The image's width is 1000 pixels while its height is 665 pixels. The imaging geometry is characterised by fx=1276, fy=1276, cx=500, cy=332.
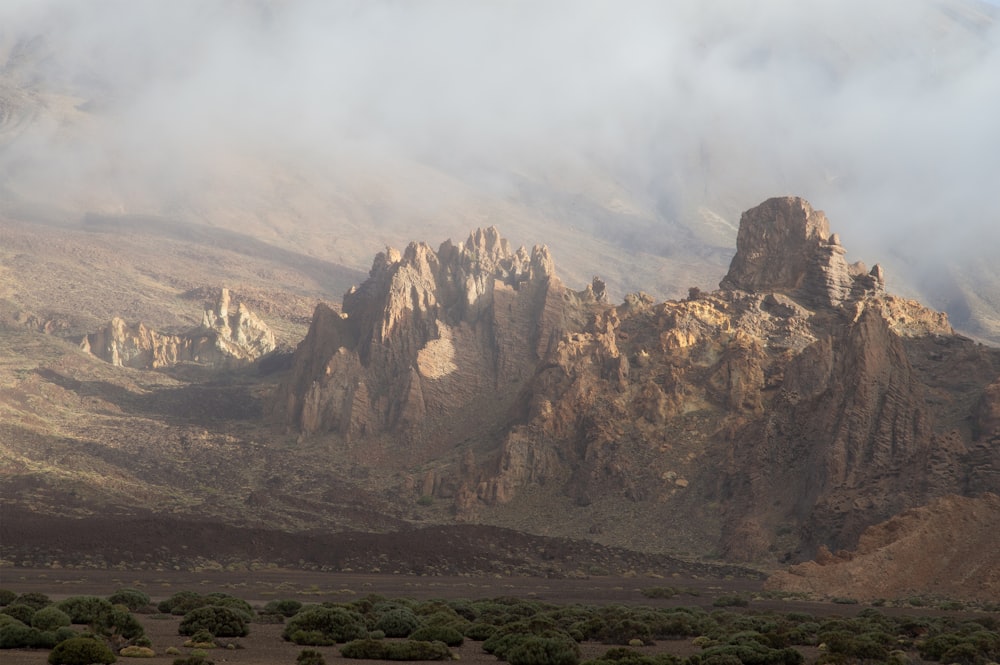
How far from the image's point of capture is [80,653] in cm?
3491

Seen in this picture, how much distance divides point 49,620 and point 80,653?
25.0ft

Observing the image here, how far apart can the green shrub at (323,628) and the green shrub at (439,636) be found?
212 centimetres

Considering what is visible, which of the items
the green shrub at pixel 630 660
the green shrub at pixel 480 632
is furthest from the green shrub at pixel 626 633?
the green shrub at pixel 630 660

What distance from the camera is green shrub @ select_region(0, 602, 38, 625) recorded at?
4453 cm

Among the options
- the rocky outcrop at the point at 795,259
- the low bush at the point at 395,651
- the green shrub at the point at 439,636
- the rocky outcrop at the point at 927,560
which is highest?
the rocky outcrop at the point at 795,259

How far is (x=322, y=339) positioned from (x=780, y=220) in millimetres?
55596

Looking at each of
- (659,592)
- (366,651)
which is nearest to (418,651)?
(366,651)

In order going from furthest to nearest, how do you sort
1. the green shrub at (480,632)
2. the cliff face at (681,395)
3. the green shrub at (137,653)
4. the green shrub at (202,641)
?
the cliff face at (681,395) → the green shrub at (480,632) → the green shrub at (202,641) → the green shrub at (137,653)

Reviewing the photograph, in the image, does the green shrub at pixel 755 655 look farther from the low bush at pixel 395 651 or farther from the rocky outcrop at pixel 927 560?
the rocky outcrop at pixel 927 560

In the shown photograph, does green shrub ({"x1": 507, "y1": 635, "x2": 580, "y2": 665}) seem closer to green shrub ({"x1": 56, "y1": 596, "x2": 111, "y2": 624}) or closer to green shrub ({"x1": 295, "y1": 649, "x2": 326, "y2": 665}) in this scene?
green shrub ({"x1": 295, "y1": 649, "x2": 326, "y2": 665})

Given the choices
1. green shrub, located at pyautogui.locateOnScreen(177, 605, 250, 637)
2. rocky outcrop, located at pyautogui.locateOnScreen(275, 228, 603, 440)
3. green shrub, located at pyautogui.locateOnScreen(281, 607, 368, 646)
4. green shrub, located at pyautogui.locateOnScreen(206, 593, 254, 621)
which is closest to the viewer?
green shrub, located at pyautogui.locateOnScreen(281, 607, 368, 646)

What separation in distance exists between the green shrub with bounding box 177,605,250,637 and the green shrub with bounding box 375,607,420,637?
4.93m

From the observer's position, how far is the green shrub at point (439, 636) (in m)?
43.9

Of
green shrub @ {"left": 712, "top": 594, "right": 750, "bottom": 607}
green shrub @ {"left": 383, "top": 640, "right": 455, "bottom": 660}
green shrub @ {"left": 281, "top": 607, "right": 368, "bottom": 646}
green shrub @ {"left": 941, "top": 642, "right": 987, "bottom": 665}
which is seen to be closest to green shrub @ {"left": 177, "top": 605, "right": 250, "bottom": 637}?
green shrub @ {"left": 281, "top": 607, "right": 368, "bottom": 646}
